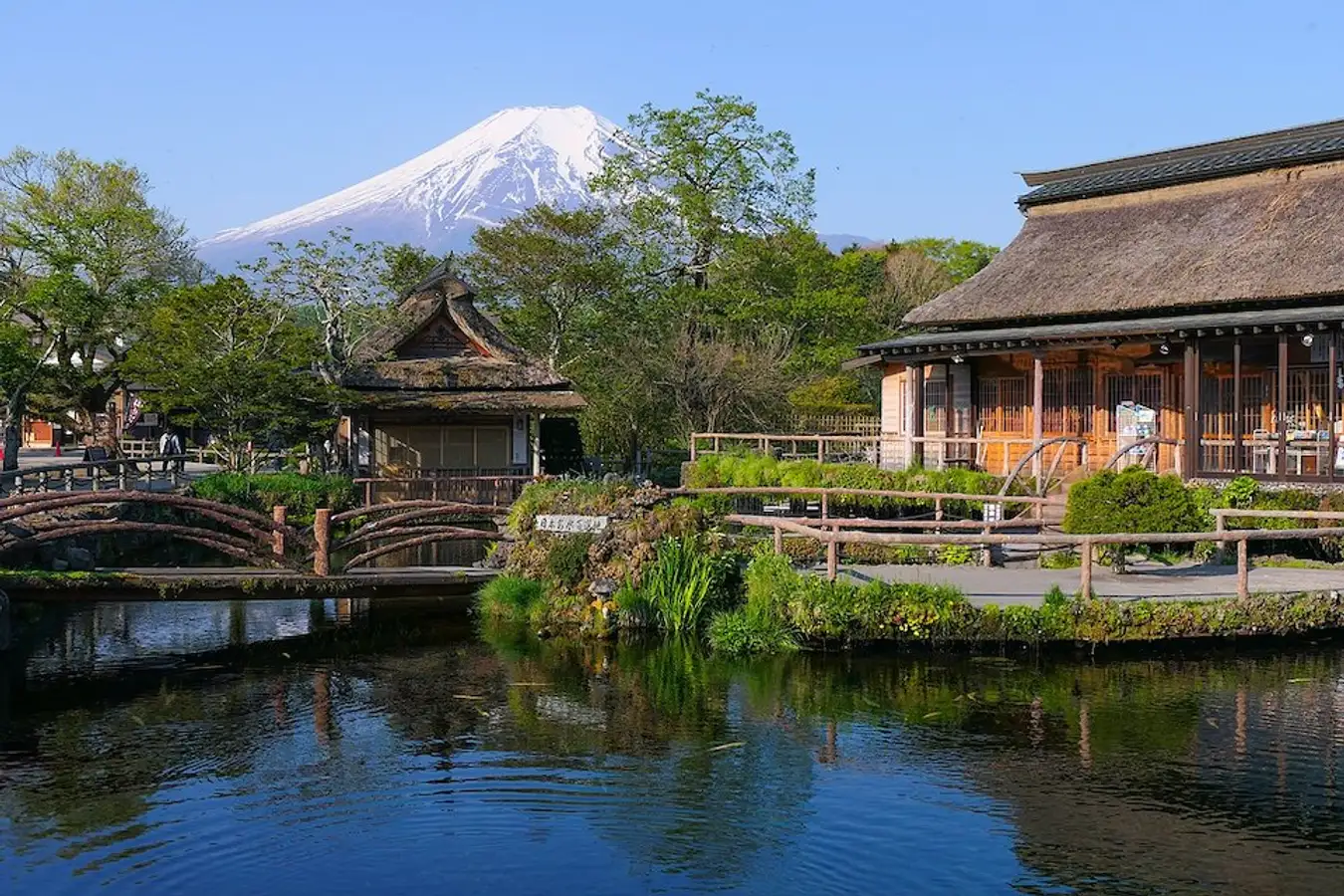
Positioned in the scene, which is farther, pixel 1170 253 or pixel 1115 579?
pixel 1170 253

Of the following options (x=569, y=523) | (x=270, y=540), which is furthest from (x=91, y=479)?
(x=569, y=523)

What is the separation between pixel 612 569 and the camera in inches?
662

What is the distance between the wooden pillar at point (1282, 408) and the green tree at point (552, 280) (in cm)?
2277

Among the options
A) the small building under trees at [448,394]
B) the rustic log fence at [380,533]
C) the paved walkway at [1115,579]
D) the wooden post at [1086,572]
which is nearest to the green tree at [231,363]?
the small building under trees at [448,394]

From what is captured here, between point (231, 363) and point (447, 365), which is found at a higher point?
point (447, 365)

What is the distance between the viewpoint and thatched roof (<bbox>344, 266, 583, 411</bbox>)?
32.9 meters

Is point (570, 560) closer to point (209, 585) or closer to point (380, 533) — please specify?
point (380, 533)

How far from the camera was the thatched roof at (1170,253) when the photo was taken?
24.5 meters

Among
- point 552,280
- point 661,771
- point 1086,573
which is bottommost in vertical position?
point 661,771

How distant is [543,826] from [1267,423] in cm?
2014

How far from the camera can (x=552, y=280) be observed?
41.7 metres

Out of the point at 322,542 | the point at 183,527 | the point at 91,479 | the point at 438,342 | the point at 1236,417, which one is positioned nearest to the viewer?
the point at 183,527

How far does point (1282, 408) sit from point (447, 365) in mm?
20156

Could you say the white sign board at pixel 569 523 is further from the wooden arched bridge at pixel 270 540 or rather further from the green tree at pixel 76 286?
the green tree at pixel 76 286
